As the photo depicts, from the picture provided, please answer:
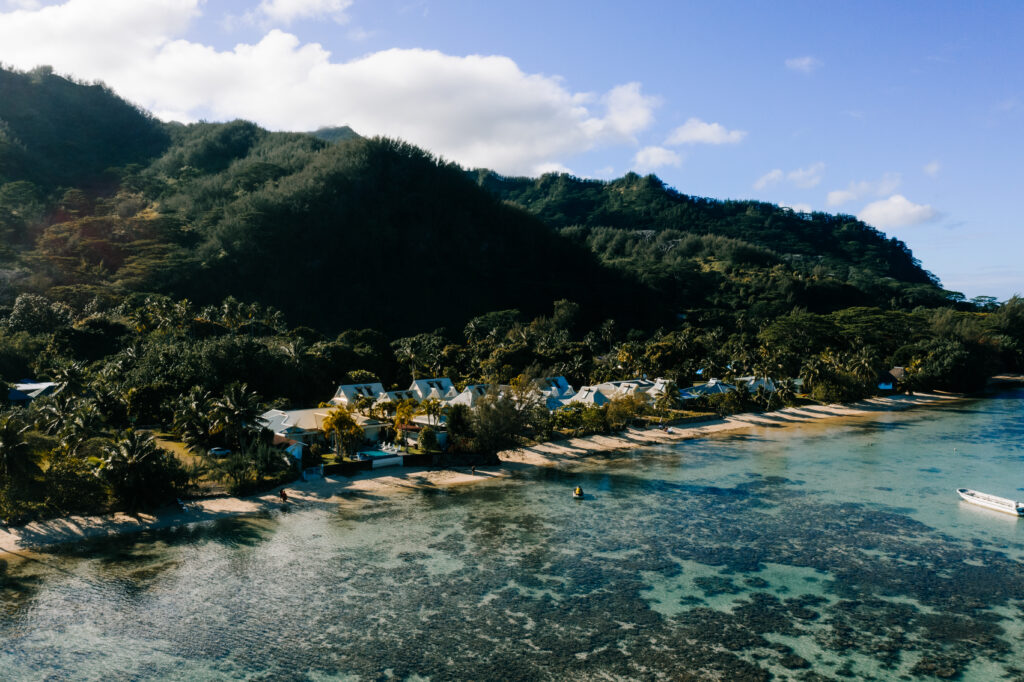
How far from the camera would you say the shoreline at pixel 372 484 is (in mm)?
31516

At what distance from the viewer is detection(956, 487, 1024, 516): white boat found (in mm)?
36938

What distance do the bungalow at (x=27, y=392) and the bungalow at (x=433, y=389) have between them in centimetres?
2931

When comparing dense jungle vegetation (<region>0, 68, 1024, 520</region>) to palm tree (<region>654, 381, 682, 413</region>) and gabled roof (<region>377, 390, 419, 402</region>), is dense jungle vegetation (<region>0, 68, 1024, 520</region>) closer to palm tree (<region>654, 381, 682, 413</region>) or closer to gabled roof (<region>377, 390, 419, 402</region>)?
palm tree (<region>654, 381, 682, 413</region>)

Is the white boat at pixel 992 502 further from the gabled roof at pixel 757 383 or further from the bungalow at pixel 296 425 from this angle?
the bungalow at pixel 296 425

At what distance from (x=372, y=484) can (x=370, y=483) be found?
0.23 meters

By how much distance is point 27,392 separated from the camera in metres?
48.7

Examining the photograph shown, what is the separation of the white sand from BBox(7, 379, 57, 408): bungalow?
63.6ft

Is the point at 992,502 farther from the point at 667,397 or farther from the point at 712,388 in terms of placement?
the point at 712,388

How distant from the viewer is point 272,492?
38500mm

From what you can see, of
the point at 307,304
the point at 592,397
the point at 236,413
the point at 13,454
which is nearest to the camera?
the point at 13,454

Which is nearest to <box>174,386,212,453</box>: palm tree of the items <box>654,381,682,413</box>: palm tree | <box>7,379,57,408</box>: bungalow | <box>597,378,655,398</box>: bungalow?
<box>7,379,57,408</box>: bungalow

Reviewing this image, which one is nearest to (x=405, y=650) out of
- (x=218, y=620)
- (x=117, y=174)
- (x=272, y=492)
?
(x=218, y=620)

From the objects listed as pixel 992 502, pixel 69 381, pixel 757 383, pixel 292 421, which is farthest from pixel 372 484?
pixel 757 383

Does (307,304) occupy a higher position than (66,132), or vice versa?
(66,132)
